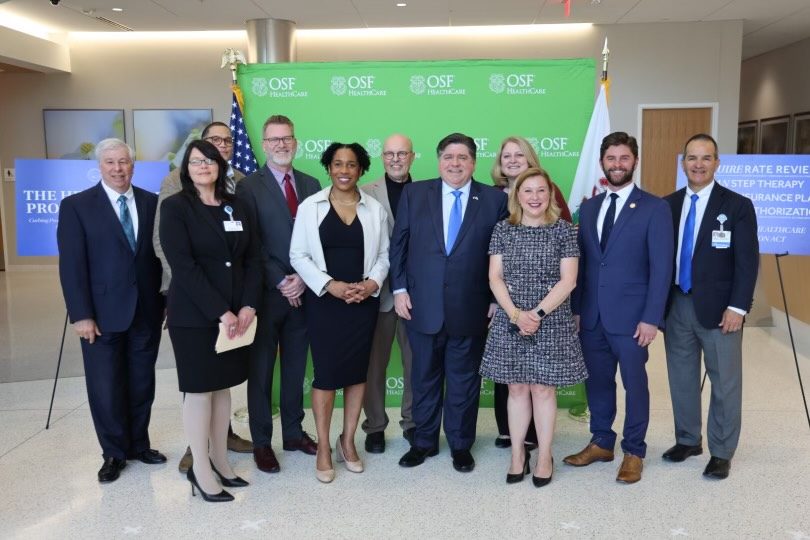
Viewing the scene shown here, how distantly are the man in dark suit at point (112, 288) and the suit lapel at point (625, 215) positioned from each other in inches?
92.4

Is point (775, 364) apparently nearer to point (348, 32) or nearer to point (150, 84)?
point (348, 32)

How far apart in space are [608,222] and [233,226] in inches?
72.3

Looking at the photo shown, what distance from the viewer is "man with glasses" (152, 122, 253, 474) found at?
3.23 meters

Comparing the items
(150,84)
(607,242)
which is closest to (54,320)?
(150,84)

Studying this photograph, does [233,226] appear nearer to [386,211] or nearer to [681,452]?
[386,211]

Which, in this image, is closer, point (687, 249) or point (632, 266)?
point (632, 266)

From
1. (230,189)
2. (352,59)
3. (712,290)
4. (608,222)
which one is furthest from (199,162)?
(352,59)

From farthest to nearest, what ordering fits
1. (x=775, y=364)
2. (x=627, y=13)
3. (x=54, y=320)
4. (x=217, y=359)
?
(x=627, y=13) → (x=54, y=320) → (x=775, y=364) → (x=217, y=359)

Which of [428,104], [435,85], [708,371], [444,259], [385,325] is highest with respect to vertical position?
[435,85]

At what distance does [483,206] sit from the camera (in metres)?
3.27

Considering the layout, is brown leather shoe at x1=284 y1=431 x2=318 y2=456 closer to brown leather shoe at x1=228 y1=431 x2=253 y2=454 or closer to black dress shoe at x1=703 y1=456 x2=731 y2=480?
brown leather shoe at x1=228 y1=431 x2=253 y2=454

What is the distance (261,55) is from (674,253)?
7.74 m

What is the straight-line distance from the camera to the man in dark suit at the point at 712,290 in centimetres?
316

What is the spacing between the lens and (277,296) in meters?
3.41
